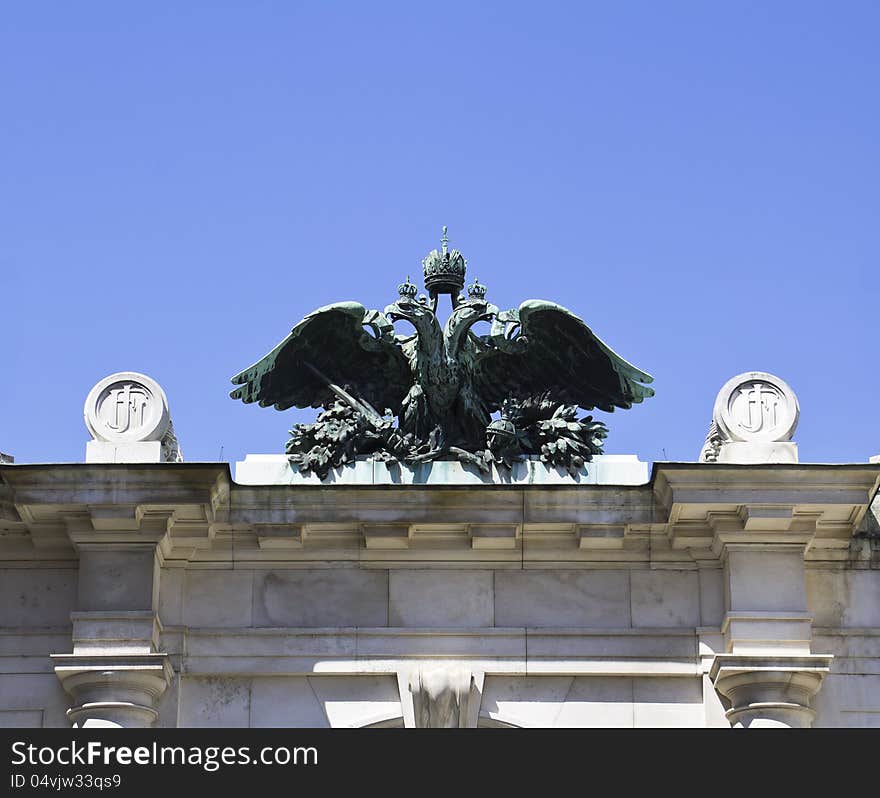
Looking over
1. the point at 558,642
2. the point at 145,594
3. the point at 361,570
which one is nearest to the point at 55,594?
the point at 145,594

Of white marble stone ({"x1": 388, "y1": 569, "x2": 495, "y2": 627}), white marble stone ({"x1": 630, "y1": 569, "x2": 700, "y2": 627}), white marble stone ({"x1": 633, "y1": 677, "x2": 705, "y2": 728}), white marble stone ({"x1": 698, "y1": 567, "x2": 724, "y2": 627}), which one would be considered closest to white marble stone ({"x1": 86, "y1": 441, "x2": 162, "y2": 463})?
white marble stone ({"x1": 388, "y1": 569, "x2": 495, "y2": 627})

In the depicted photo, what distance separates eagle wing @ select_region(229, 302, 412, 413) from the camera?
23.4m

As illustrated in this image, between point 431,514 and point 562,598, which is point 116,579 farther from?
point 562,598

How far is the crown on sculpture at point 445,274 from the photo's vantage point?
2359cm

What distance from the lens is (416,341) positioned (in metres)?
23.4

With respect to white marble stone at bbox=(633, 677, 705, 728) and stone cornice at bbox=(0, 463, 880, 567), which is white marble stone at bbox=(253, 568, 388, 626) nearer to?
stone cornice at bbox=(0, 463, 880, 567)

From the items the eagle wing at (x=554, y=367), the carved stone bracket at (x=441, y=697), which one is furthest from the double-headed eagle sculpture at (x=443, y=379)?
the carved stone bracket at (x=441, y=697)

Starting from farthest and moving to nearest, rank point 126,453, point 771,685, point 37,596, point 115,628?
point 37,596, point 126,453, point 115,628, point 771,685

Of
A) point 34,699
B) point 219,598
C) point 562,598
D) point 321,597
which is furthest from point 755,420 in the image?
point 34,699

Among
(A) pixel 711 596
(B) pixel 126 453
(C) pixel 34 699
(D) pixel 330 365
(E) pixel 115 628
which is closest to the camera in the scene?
(E) pixel 115 628

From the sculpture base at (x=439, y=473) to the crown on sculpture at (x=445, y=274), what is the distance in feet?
5.60

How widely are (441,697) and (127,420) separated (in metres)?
3.83

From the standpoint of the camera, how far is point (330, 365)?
930 inches

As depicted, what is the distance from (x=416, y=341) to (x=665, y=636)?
11.8 ft
